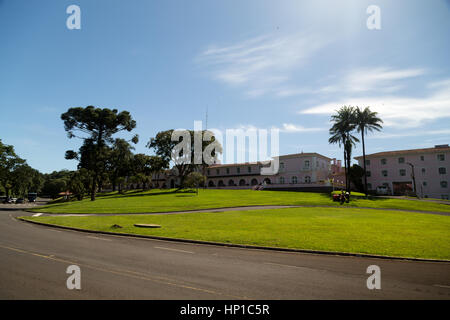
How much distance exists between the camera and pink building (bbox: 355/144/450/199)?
58.1 m

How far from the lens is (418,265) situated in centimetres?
901

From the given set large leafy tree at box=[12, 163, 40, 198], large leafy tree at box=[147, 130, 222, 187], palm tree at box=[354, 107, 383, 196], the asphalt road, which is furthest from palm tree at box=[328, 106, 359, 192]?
large leafy tree at box=[12, 163, 40, 198]

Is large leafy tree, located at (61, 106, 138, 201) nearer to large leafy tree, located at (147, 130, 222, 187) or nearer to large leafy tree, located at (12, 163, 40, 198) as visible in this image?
large leafy tree, located at (147, 130, 222, 187)

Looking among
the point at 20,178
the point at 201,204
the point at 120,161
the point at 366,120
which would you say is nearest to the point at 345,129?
the point at 366,120

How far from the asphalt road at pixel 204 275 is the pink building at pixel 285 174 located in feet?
170

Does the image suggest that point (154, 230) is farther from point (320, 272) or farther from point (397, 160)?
point (397, 160)

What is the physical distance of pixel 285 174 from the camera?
7081cm

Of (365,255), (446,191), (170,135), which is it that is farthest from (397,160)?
(365,255)

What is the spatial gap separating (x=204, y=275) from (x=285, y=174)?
6543cm

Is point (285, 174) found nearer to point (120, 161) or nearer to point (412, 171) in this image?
point (412, 171)

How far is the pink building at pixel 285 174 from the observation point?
214 feet

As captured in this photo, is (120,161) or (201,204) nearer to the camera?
(201,204)
